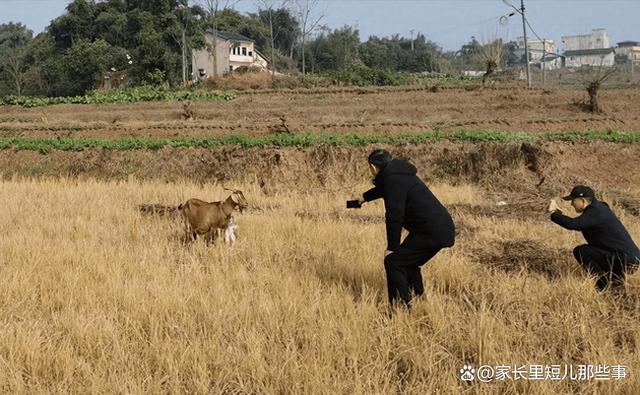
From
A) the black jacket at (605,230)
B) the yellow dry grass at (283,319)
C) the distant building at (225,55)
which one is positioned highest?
the distant building at (225,55)

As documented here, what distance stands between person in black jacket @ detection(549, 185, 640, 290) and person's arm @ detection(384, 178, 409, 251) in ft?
5.72

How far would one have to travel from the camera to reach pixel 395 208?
4.89 metres

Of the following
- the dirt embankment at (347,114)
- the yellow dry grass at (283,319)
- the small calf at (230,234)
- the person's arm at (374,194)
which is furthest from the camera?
the dirt embankment at (347,114)

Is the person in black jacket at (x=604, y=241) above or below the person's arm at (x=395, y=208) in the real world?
below

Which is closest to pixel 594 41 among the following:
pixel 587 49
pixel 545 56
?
pixel 587 49

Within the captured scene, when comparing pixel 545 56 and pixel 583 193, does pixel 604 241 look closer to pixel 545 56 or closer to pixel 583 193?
pixel 583 193

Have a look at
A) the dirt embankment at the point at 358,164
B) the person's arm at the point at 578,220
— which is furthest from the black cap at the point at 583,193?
the dirt embankment at the point at 358,164

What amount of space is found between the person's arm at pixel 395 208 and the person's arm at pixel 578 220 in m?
1.65

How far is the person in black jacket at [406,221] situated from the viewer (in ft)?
16.1

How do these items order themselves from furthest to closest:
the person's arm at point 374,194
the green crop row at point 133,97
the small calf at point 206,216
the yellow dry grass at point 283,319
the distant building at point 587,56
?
the distant building at point 587,56 < the green crop row at point 133,97 < the small calf at point 206,216 < the person's arm at point 374,194 < the yellow dry grass at point 283,319

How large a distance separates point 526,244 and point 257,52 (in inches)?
2093

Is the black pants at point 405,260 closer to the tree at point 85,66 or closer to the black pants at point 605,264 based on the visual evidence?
the black pants at point 605,264

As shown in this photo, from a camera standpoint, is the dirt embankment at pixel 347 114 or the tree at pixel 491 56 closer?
the dirt embankment at pixel 347 114

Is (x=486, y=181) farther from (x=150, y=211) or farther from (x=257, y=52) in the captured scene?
(x=257, y=52)
